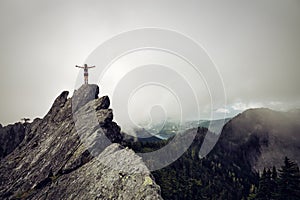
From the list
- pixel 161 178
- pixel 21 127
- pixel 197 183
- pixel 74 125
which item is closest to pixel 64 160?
pixel 74 125

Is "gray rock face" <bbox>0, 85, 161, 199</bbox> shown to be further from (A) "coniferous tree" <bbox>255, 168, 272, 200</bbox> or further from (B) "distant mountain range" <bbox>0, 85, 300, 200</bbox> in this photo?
(A) "coniferous tree" <bbox>255, 168, 272, 200</bbox>

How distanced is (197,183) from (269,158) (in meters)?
128

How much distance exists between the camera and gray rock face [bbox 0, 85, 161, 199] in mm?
51438

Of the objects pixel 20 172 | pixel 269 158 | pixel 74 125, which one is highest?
pixel 74 125

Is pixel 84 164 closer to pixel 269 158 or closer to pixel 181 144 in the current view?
pixel 181 144

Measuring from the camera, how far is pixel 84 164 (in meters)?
63.7

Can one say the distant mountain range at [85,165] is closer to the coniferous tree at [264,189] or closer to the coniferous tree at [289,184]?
the coniferous tree at [264,189]

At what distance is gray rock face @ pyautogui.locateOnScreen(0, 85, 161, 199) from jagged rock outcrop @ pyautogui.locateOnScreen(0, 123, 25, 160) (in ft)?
82.1

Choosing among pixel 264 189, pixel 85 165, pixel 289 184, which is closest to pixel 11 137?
pixel 85 165

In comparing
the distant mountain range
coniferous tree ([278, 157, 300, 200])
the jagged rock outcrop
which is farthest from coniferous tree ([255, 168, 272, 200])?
the jagged rock outcrop

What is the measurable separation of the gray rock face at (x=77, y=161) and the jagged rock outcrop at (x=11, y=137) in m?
25.0

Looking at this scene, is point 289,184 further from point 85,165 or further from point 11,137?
point 11,137

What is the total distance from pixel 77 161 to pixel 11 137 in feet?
228

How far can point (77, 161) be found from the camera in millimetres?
65125
